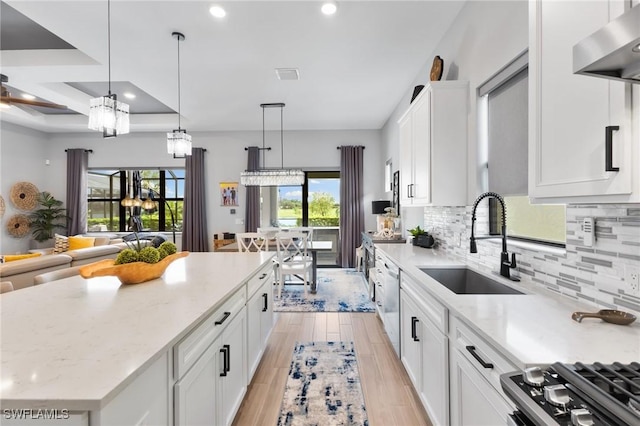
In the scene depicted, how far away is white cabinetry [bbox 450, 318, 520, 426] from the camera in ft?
3.14

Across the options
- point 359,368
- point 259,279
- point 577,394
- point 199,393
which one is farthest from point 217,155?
point 577,394

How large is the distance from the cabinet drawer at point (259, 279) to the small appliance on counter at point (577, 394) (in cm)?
157

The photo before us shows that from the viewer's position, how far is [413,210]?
3938 millimetres

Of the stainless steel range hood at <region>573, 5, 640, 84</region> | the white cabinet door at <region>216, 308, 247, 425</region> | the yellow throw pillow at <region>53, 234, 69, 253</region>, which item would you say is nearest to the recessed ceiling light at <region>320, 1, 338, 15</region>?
the stainless steel range hood at <region>573, 5, 640, 84</region>

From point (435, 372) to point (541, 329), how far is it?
717 millimetres

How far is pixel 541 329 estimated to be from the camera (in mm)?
998

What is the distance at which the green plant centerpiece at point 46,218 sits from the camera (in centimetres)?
592

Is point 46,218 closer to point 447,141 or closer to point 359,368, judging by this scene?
point 359,368

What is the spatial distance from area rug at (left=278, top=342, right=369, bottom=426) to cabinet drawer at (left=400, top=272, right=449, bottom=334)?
2.78ft

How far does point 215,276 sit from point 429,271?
1.54m

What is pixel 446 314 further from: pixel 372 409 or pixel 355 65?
pixel 355 65

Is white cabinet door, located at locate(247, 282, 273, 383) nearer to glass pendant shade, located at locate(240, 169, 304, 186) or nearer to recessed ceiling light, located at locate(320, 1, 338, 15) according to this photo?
recessed ceiling light, located at locate(320, 1, 338, 15)

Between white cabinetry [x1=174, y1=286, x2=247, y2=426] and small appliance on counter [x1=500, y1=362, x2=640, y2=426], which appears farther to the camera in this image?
white cabinetry [x1=174, y1=286, x2=247, y2=426]

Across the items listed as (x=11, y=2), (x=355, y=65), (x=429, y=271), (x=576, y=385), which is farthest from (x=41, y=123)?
(x=576, y=385)
